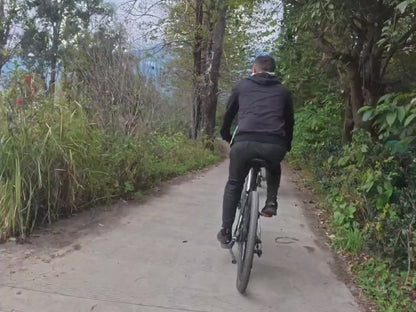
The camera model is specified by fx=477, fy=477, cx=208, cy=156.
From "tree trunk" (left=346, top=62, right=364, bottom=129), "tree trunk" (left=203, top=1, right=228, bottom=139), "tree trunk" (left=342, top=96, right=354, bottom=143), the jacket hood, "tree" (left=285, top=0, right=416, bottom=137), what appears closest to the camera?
the jacket hood

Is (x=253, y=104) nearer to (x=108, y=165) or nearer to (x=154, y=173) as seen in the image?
(x=108, y=165)

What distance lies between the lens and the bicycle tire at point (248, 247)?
3.69 meters

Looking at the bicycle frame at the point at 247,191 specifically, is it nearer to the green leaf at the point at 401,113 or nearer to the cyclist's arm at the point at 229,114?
the cyclist's arm at the point at 229,114

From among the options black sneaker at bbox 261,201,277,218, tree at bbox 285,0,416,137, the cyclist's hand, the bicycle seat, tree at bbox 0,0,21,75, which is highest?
tree at bbox 0,0,21,75

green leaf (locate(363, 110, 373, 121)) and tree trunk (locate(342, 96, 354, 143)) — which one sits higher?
green leaf (locate(363, 110, 373, 121))

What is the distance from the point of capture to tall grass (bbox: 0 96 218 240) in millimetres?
4637

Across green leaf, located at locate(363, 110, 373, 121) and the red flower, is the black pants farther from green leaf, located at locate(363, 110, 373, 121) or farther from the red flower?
the red flower

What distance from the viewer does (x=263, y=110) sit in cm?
404

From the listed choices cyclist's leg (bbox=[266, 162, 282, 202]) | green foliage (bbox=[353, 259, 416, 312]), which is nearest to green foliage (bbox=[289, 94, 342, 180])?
green foliage (bbox=[353, 259, 416, 312])

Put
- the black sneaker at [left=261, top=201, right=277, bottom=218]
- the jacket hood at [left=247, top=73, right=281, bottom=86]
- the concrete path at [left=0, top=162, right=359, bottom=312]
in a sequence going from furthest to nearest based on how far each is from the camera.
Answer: the black sneaker at [left=261, top=201, right=277, bottom=218] < the jacket hood at [left=247, top=73, right=281, bottom=86] < the concrete path at [left=0, top=162, right=359, bottom=312]

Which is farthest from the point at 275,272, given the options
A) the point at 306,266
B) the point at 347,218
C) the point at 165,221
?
the point at 165,221

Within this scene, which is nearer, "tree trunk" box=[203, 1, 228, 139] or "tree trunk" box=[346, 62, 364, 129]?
"tree trunk" box=[346, 62, 364, 129]

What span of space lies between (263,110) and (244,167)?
0.51 metres

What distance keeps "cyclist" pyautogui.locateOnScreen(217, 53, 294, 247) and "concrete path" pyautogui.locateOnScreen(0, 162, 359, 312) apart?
55 cm
